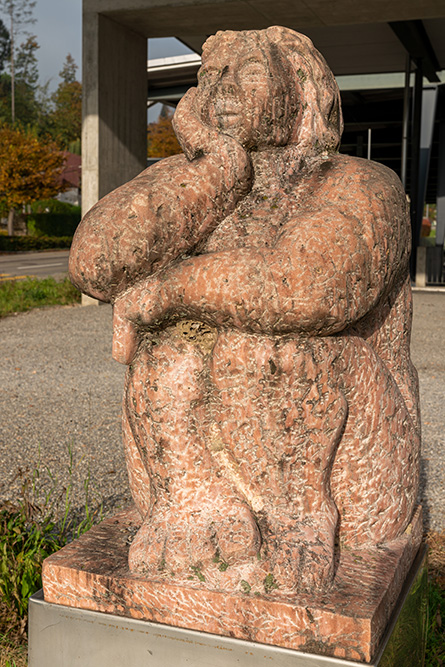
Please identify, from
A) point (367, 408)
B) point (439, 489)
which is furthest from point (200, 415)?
point (439, 489)

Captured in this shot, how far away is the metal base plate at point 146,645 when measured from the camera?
1746 millimetres

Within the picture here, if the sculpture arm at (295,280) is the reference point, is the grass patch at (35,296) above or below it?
below

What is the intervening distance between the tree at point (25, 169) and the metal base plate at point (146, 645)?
31.9 metres

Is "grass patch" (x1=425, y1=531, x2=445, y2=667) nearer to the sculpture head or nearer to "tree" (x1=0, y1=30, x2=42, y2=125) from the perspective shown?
the sculpture head

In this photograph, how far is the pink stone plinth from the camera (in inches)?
66.7

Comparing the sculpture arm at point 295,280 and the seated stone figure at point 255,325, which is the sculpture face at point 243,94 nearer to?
the seated stone figure at point 255,325

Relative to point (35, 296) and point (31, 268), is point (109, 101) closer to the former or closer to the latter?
point (35, 296)

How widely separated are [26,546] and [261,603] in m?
1.68

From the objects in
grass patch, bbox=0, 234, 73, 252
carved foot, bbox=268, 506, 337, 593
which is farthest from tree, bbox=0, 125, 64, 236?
carved foot, bbox=268, 506, 337, 593

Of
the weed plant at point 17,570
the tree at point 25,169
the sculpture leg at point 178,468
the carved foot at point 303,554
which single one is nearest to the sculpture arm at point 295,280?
the sculpture leg at point 178,468

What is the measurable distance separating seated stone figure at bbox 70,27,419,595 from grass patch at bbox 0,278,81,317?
9.93 metres

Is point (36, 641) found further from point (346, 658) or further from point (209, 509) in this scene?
point (346, 658)

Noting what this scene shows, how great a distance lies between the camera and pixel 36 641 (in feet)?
6.57

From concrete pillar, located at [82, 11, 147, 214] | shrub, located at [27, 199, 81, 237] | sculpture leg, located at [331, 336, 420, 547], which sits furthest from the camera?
shrub, located at [27, 199, 81, 237]
